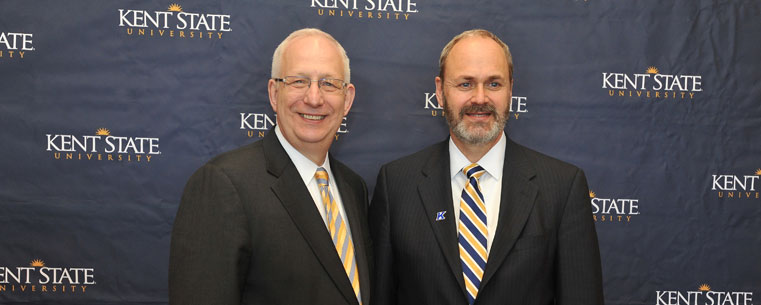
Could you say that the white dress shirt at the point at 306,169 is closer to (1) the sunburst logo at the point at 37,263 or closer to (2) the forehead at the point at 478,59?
(2) the forehead at the point at 478,59

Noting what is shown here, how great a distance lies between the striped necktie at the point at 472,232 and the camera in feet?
6.11

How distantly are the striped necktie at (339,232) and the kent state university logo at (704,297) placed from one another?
1991 mm

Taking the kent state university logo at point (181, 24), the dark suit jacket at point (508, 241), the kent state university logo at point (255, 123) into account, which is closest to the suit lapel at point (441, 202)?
the dark suit jacket at point (508, 241)

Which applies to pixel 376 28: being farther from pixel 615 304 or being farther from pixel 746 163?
pixel 746 163

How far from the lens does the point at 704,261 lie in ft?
9.43

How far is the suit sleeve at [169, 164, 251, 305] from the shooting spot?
150 cm

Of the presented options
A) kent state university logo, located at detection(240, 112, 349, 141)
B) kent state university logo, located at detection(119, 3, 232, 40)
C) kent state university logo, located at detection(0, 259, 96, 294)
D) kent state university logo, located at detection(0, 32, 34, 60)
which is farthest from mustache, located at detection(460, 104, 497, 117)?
kent state university logo, located at detection(0, 32, 34, 60)

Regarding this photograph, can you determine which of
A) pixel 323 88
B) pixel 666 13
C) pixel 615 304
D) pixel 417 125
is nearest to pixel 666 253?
pixel 615 304

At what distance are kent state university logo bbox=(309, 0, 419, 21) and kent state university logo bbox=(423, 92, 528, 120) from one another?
1.47ft

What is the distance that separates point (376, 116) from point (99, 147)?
4.68 feet

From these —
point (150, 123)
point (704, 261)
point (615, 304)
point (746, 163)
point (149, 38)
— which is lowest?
point (615, 304)

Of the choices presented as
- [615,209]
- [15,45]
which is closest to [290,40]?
[15,45]

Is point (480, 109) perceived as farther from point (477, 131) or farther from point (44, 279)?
point (44, 279)

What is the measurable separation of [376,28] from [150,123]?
4.18 ft
